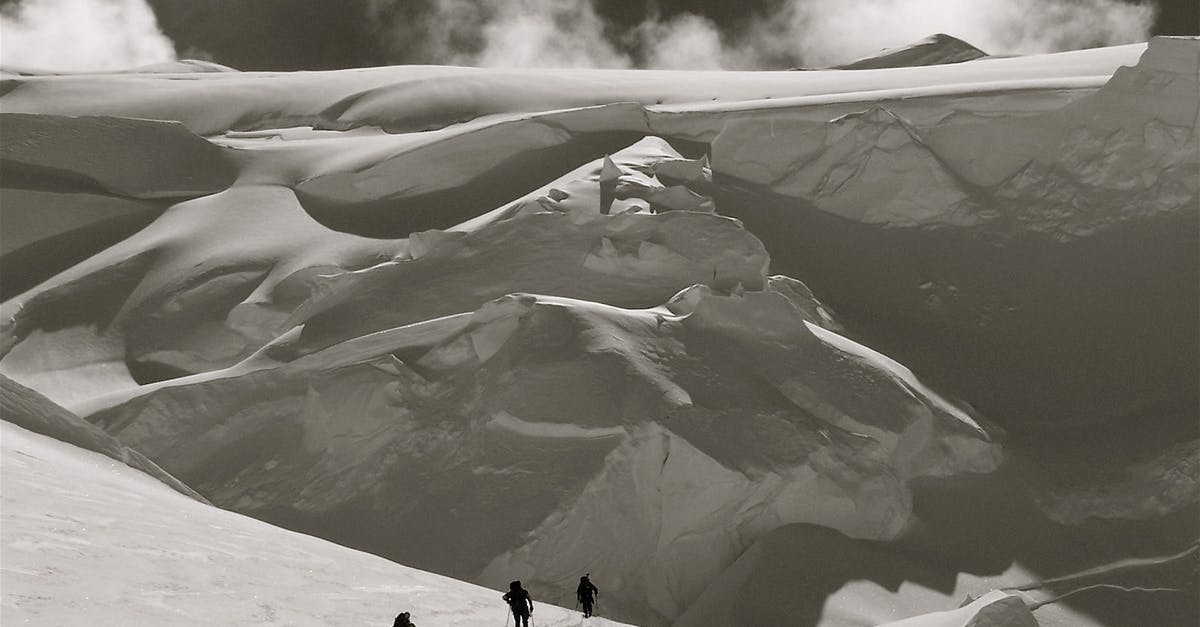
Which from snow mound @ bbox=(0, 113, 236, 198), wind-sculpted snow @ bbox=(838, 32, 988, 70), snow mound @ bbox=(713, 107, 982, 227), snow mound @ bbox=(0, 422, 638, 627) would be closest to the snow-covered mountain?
snow mound @ bbox=(0, 422, 638, 627)

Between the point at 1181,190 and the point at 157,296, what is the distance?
52.4ft

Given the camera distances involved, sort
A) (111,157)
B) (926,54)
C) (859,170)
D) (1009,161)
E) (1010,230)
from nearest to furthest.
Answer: (1010,230) → (859,170) → (1009,161) → (111,157) → (926,54)

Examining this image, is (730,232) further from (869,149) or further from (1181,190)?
(1181,190)

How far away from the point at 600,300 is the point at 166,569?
10.0m

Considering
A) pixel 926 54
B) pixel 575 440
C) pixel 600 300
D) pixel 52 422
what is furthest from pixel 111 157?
pixel 926 54

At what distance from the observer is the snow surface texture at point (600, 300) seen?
15203 millimetres

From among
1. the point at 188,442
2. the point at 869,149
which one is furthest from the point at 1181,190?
the point at 188,442

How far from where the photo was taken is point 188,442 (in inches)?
653

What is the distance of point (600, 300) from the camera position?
18406 mm

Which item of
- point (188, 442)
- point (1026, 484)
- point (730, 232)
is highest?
point (730, 232)

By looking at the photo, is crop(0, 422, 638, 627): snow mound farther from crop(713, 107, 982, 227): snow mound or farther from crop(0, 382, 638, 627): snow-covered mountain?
crop(713, 107, 982, 227): snow mound

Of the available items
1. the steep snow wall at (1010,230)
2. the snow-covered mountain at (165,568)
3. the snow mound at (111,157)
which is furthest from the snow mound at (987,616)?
the snow mound at (111,157)

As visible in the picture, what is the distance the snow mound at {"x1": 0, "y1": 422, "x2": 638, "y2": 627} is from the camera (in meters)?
8.06

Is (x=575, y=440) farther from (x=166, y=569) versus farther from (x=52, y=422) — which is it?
(x=166, y=569)
